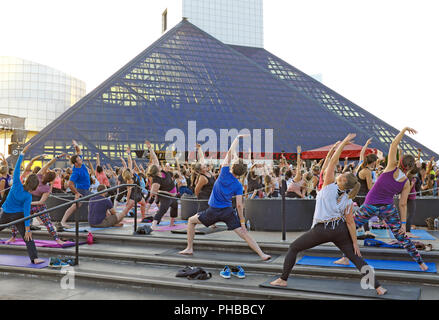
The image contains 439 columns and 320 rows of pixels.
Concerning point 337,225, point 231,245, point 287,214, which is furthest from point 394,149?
point 287,214

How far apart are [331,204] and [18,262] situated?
5.05 m

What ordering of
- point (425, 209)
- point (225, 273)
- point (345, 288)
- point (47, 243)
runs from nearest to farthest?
point (345, 288)
point (225, 273)
point (47, 243)
point (425, 209)

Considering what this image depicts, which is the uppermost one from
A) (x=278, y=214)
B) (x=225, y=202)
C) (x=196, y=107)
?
(x=196, y=107)

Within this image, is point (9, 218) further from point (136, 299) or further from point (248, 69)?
point (248, 69)

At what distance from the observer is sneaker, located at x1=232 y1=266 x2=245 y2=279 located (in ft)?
17.4

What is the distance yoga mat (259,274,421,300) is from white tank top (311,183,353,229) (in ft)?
2.64

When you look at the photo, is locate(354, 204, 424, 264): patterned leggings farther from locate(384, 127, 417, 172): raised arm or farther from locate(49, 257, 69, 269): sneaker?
locate(49, 257, 69, 269): sneaker

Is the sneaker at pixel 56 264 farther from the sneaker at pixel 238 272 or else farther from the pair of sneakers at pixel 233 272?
the sneaker at pixel 238 272

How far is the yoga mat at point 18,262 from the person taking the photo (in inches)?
241

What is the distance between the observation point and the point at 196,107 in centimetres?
4016

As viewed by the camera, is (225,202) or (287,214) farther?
(287,214)

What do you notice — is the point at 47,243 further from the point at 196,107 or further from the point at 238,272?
the point at 196,107

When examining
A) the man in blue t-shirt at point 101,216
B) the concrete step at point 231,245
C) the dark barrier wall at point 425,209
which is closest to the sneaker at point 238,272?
the concrete step at point 231,245

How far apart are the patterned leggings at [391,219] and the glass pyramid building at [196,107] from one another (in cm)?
2906
